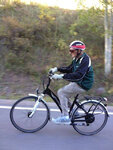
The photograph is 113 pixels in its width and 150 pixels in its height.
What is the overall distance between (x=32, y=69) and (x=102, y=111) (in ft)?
15.5

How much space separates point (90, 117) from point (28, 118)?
1250 mm

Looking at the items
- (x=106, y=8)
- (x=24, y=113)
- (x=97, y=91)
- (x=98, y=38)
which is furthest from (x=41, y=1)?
(x=24, y=113)

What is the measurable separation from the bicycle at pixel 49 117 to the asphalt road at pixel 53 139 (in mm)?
144

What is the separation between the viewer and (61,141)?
14.0 feet

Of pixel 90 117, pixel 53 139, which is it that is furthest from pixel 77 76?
pixel 53 139

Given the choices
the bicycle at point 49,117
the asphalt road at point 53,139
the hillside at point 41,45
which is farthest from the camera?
the hillside at point 41,45

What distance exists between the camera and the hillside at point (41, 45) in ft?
27.3

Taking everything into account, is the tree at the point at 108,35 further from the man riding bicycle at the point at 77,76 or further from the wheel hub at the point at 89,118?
the wheel hub at the point at 89,118

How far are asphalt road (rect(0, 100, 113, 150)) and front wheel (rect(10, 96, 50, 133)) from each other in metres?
0.13

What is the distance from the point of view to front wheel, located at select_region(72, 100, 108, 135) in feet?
15.0

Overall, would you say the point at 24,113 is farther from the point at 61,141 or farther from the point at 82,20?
the point at 82,20

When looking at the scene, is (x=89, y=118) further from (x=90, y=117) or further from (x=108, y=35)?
(x=108, y=35)

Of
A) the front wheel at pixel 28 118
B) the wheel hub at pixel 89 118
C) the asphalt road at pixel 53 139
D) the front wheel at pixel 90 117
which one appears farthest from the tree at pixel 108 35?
the front wheel at pixel 28 118

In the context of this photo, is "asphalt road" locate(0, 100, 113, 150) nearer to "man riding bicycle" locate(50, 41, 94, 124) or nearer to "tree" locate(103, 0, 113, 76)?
"man riding bicycle" locate(50, 41, 94, 124)
